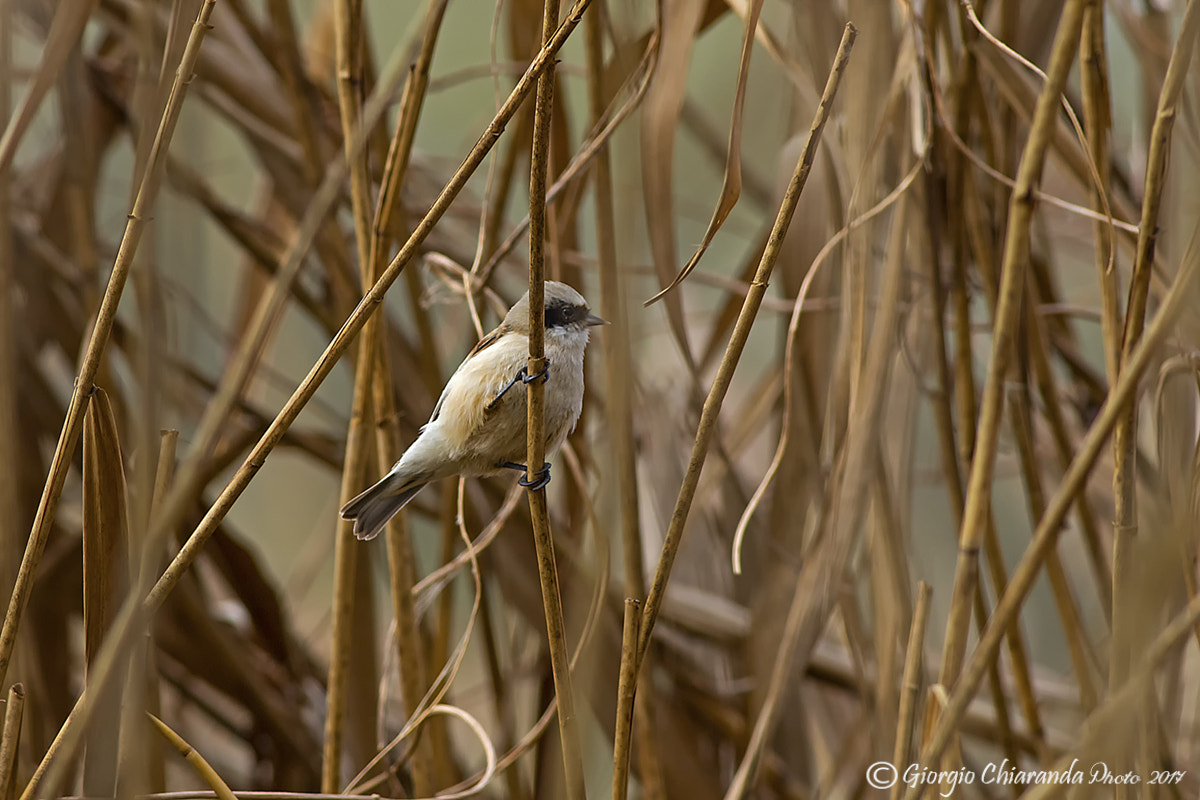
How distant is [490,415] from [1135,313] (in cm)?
93

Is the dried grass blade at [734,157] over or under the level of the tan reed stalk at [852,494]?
over

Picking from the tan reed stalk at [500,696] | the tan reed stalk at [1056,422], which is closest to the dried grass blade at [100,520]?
the tan reed stalk at [500,696]

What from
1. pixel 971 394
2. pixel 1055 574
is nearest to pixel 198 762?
pixel 971 394

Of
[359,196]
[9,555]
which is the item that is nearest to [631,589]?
[359,196]

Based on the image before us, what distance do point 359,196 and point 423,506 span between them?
95 cm

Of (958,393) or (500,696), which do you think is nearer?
(958,393)

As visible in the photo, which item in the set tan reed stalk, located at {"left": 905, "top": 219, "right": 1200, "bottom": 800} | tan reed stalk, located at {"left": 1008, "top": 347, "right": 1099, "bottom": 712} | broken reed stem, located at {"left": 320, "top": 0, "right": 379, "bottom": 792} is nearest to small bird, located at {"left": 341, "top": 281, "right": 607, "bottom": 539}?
broken reed stem, located at {"left": 320, "top": 0, "right": 379, "bottom": 792}

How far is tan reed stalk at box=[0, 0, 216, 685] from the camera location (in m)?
0.91

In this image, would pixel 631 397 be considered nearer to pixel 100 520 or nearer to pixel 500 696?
pixel 100 520

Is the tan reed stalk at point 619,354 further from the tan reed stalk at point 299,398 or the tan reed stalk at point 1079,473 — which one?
the tan reed stalk at point 1079,473

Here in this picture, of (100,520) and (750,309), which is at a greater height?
Answer: (750,309)

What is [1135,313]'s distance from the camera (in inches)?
38.5

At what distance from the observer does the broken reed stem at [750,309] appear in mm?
881

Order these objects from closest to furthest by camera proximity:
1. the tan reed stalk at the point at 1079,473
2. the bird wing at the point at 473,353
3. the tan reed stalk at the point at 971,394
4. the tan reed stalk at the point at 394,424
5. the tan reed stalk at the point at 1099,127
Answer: the tan reed stalk at the point at 1079,473 < the tan reed stalk at the point at 1099,127 < the tan reed stalk at the point at 394,424 < the tan reed stalk at the point at 971,394 < the bird wing at the point at 473,353
